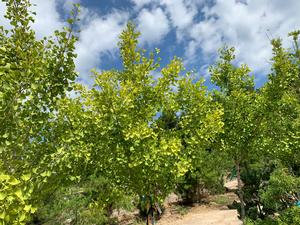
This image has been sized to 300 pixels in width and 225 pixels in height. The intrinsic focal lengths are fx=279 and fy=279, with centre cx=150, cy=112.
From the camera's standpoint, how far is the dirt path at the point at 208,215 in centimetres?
1583

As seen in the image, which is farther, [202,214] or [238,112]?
[202,214]

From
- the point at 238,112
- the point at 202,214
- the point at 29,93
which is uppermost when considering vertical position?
the point at 238,112

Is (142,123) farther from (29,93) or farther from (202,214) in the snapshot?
(202,214)

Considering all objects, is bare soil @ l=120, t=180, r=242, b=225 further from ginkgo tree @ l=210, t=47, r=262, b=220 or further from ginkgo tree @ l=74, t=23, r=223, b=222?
ginkgo tree @ l=74, t=23, r=223, b=222

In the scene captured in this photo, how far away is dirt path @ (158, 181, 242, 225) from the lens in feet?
51.9

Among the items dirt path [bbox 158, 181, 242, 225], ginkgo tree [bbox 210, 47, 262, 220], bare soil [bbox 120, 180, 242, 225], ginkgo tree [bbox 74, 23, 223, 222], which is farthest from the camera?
bare soil [bbox 120, 180, 242, 225]

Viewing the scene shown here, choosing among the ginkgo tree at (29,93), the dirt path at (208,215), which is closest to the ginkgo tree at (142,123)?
the ginkgo tree at (29,93)

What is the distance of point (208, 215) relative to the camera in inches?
715

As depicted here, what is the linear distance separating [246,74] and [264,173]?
416 cm

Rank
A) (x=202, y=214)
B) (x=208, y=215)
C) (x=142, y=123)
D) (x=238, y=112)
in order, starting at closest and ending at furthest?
(x=142, y=123)
(x=238, y=112)
(x=208, y=215)
(x=202, y=214)

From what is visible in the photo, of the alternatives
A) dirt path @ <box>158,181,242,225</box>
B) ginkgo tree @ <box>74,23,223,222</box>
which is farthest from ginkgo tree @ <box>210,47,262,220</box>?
dirt path @ <box>158,181,242,225</box>

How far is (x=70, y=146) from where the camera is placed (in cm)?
371

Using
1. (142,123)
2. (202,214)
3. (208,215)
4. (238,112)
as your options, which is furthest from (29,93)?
(202,214)

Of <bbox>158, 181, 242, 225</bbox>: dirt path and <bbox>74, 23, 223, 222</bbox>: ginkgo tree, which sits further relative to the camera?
<bbox>158, 181, 242, 225</bbox>: dirt path
